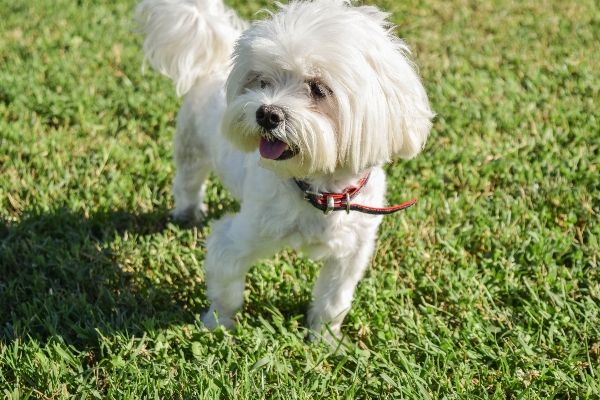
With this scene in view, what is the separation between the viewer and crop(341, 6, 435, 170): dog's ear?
2.61 meters

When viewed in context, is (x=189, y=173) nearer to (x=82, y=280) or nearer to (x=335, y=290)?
(x=82, y=280)

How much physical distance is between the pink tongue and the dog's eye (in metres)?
0.26

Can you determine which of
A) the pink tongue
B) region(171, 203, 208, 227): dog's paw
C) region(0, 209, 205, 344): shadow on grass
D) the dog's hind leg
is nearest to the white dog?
the pink tongue

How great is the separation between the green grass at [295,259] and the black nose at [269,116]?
1.25 meters

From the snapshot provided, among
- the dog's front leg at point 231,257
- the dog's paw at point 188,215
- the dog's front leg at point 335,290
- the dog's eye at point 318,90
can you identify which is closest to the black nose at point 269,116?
the dog's eye at point 318,90

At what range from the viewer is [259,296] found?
3854mm

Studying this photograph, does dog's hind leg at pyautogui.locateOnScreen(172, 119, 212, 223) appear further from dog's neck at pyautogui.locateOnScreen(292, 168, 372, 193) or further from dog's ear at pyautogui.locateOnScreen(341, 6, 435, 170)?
dog's ear at pyautogui.locateOnScreen(341, 6, 435, 170)

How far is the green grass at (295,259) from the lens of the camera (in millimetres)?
3180

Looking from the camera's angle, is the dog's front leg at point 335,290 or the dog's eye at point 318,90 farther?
the dog's front leg at point 335,290

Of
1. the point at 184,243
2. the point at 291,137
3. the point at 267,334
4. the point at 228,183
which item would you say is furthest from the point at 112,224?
the point at 291,137

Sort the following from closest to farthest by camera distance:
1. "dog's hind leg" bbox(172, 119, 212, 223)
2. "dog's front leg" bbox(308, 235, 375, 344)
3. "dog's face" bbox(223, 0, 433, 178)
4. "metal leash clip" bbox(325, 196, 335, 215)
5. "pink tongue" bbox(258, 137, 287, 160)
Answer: "dog's face" bbox(223, 0, 433, 178) < "pink tongue" bbox(258, 137, 287, 160) < "metal leash clip" bbox(325, 196, 335, 215) < "dog's front leg" bbox(308, 235, 375, 344) < "dog's hind leg" bbox(172, 119, 212, 223)

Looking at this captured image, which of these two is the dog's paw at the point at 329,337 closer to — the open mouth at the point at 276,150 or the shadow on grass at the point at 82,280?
the shadow on grass at the point at 82,280

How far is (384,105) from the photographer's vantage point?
264 cm

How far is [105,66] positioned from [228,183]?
3.13 metres
